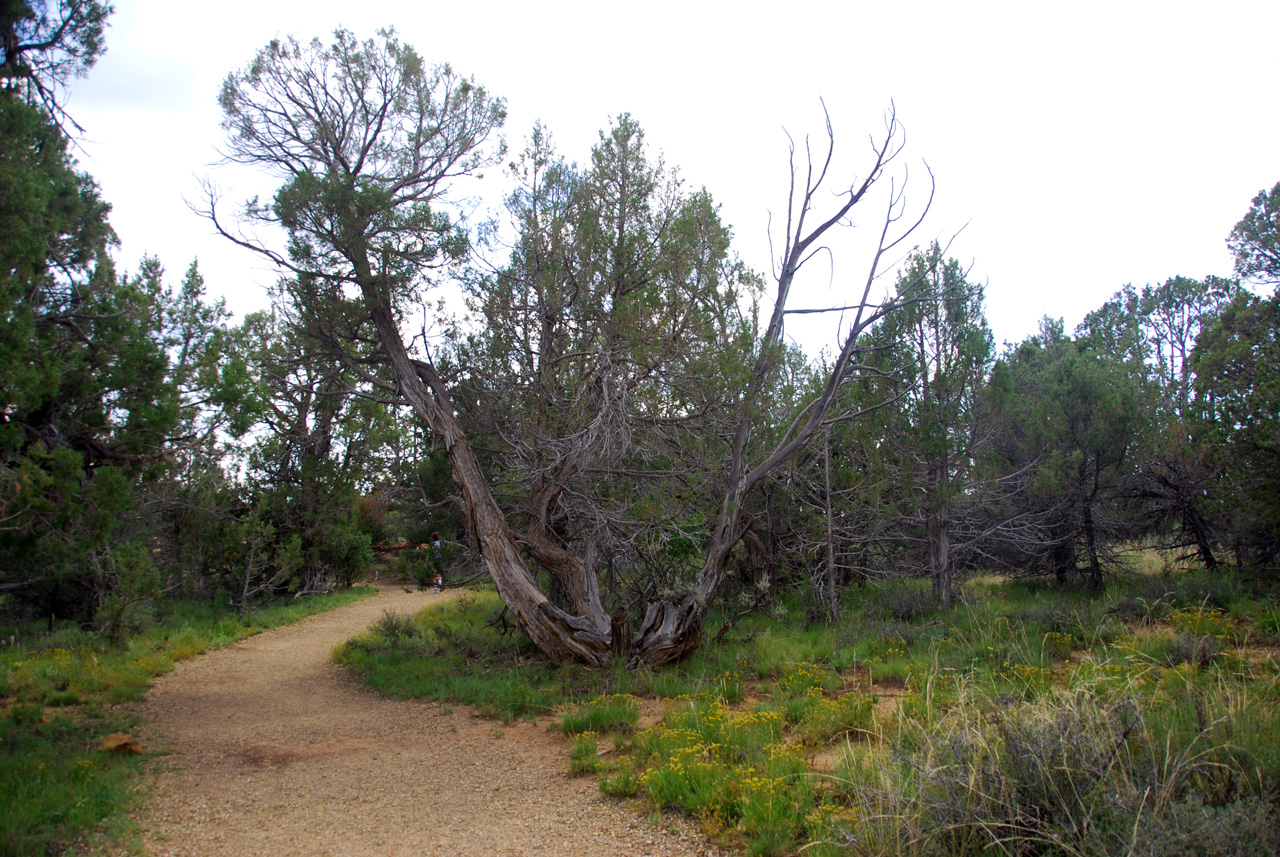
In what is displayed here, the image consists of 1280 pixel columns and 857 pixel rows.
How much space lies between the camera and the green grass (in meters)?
4.57

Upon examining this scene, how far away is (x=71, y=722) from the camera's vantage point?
279 inches

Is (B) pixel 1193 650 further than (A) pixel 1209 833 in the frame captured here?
Yes

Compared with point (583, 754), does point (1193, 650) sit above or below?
above

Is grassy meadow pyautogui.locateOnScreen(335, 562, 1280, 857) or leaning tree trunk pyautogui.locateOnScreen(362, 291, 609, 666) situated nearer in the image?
grassy meadow pyautogui.locateOnScreen(335, 562, 1280, 857)

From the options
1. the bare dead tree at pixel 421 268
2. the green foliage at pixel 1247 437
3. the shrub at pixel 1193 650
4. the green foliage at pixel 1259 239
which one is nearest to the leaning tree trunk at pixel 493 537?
the bare dead tree at pixel 421 268

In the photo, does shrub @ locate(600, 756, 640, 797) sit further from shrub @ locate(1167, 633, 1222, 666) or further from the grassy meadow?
shrub @ locate(1167, 633, 1222, 666)

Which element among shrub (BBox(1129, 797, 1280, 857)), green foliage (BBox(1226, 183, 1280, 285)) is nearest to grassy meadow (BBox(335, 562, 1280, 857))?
shrub (BBox(1129, 797, 1280, 857))

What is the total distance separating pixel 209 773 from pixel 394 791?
6.08 feet

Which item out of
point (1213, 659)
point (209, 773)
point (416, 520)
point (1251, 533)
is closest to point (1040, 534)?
point (1251, 533)

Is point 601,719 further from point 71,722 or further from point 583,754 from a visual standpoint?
point 71,722

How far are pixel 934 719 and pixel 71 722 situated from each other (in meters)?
8.36

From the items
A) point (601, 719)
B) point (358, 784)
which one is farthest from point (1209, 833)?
point (358, 784)

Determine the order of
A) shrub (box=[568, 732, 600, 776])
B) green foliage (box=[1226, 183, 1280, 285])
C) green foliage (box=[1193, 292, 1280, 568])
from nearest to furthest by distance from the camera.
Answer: shrub (box=[568, 732, 600, 776]), green foliage (box=[1193, 292, 1280, 568]), green foliage (box=[1226, 183, 1280, 285])

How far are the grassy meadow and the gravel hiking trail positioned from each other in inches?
14.2
